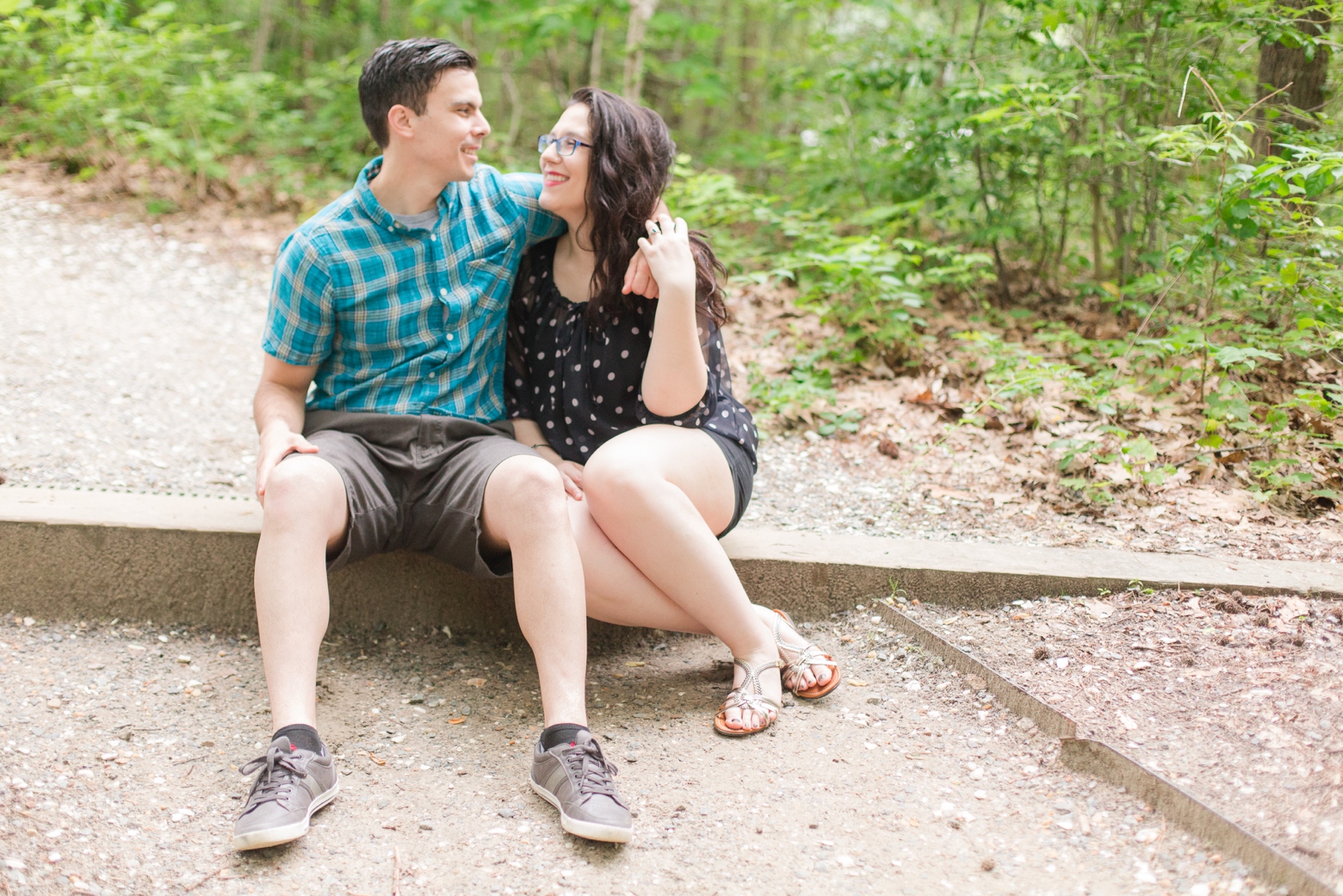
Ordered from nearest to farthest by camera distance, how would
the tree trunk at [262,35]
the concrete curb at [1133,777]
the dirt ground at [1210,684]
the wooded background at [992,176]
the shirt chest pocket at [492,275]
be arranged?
the concrete curb at [1133,777]
the dirt ground at [1210,684]
the shirt chest pocket at [492,275]
the wooded background at [992,176]
the tree trunk at [262,35]

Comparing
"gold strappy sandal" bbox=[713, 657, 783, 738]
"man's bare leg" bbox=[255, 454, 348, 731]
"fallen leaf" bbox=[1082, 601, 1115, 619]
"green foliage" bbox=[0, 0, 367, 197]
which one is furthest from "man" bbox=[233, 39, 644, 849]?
"green foliage" bbox=[0, 0, 367, 197]

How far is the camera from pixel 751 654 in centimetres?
209

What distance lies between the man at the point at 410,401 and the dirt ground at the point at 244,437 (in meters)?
0.92

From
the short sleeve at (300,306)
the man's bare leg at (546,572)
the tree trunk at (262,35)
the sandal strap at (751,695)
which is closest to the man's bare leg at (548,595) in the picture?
the man's bare leg at (546,572)

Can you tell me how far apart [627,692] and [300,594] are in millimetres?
759

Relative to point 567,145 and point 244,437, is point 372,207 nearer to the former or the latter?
A: point 567,145

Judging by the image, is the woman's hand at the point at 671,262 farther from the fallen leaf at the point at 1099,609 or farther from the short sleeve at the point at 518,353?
the fallen leaf at the point at 1099,609

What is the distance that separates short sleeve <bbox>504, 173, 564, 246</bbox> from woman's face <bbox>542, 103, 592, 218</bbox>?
0.47 ft

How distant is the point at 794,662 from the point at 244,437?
2.14 meters

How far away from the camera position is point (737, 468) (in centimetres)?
223

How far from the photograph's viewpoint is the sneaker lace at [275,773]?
163 cm

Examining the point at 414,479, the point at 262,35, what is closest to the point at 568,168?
the point at 414,479

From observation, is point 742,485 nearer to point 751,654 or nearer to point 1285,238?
point 751,654

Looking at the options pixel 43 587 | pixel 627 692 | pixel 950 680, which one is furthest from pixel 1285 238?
pixel 43 587
